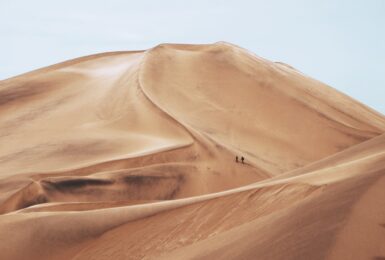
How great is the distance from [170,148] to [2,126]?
4.52 metres

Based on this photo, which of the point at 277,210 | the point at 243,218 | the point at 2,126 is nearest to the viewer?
the point at 277,210

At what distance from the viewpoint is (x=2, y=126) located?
14.4 meters

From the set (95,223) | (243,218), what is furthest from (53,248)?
(243,218)

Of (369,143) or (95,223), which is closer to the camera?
(95,223)

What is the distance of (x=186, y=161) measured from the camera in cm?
1134

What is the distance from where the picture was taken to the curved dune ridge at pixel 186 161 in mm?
4273

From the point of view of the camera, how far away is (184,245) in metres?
5.06

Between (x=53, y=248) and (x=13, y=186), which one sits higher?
(x=53, y=248)

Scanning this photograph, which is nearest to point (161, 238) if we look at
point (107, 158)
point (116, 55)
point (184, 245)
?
point (184, 245)

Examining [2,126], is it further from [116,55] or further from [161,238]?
[161,238]

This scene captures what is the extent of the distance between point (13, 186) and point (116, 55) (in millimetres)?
10373

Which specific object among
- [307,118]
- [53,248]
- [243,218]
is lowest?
[307,118]

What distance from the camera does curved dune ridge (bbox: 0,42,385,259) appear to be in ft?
14.0

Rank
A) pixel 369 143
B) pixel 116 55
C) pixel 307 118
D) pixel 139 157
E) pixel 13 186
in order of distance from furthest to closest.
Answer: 1. pixel 116 55
2. pixel 307 118
3. pixel 139 157
4. pixel 13 186
5. pixel 369 143
